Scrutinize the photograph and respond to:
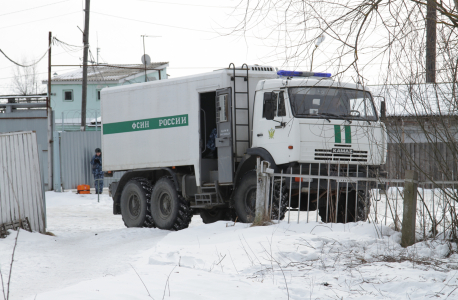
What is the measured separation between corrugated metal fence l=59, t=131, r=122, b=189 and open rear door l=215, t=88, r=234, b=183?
45.6 ft

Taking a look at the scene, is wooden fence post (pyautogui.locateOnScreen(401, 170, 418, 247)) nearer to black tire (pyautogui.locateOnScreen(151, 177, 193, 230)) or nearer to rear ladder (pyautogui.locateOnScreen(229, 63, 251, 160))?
rear ladder (pyautogui.locateOnScreen(229, 63, 251, 160))

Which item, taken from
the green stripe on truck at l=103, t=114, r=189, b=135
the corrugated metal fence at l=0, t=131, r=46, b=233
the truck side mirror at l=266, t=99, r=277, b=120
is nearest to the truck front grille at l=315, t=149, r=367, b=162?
the truck side mirror at l=266, t=99, r=277, b=120

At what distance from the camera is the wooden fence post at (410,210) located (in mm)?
7840

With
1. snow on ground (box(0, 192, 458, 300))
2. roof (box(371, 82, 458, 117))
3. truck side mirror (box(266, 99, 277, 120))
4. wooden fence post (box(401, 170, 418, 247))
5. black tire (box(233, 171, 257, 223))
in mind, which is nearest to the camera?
snow on ground (box(0, 192, 458, 300))

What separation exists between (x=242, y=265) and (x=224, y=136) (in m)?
4.84

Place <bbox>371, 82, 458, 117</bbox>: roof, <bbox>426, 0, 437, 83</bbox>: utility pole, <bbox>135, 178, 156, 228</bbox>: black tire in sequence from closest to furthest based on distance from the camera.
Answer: <bbox>426, 0, 437, 83</bbox>: utility pole
<bbox>371, 82, 458, 117</bbox>: roof
<bbox>135, 178, 156, 228</bbox>: black tire

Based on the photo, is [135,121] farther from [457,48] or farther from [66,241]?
[457,48]

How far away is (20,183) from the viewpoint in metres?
11.7

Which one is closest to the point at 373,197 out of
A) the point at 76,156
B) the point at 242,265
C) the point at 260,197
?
the point at 260,197

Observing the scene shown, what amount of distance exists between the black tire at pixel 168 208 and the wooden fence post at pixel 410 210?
5978 mm

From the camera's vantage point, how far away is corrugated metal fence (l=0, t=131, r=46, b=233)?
11.4 meters

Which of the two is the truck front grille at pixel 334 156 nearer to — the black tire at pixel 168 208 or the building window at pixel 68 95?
the black tire at pixel 168 208

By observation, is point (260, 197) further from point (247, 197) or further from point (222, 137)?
point (222, 137)

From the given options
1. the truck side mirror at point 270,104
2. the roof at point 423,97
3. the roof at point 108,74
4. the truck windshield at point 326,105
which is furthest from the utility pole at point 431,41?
the roof at point 108,74
